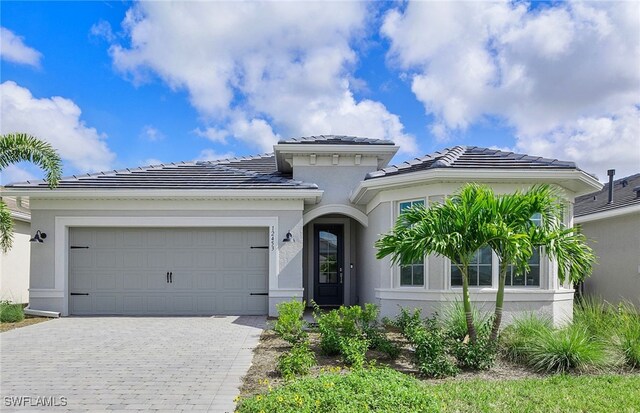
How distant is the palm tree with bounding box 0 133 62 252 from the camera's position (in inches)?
432

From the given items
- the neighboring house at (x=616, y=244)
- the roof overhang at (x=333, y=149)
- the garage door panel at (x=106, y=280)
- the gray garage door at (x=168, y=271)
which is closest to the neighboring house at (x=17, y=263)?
the gray garage door at (x=168, y=271)

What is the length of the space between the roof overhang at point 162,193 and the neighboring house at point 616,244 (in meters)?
8.44

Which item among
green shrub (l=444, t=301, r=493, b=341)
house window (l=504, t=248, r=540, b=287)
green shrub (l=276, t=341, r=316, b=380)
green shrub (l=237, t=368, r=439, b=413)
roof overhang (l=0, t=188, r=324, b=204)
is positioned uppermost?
roof overhang (l=0, t=188, r=324, b=204)

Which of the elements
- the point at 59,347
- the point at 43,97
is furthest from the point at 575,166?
the point at 43,97

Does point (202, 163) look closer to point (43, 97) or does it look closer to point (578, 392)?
point (43, 97)

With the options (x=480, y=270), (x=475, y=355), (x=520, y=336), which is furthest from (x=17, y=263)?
(x=520, y=336)

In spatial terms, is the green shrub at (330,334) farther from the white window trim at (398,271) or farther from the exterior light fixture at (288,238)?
the exterior light fixture at (288,238)

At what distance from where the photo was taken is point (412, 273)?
9672 millimetres

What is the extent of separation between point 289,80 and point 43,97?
8.25m

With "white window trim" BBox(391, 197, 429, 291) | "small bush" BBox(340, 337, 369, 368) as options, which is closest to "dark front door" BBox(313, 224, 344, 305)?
"white window trim" BBox(391, 197, 429, 291)

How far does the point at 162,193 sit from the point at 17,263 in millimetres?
8409

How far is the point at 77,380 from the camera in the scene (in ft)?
19.1

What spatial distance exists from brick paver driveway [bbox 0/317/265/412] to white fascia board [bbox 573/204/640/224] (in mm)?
10995

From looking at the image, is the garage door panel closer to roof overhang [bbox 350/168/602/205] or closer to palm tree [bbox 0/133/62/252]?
palm tree [bbox 0/133/62/252]
